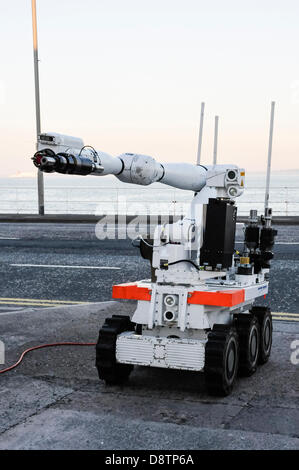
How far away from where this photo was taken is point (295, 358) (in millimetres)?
6645

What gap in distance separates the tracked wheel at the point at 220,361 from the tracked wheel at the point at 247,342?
361mm

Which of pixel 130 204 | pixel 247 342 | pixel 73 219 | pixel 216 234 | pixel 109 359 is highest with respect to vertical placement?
pixel 216 234

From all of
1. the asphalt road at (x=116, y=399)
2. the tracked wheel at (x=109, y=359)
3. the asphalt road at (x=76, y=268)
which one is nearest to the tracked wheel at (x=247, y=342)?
the asphalt road at (x=116, y=399)

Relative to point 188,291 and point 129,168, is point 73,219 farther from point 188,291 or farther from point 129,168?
point 188,291

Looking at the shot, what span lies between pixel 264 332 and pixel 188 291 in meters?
1.37

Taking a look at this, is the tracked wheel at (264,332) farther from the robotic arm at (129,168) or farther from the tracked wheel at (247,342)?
the robotic arm at (129,168)

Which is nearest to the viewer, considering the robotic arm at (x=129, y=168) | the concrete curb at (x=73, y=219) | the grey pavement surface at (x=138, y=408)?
the grey pavement surface at (x=138, y=408)

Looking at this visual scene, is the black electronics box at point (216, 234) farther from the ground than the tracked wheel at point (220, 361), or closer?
farther from the ground

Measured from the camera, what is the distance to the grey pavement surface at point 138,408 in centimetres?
445

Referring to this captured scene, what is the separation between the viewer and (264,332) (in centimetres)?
650

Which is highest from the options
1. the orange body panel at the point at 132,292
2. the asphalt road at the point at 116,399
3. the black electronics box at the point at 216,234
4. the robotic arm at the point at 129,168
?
the robotic arm at the point at 129,168

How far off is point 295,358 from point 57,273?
6.78 metres

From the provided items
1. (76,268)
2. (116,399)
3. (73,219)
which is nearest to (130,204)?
(73,219)

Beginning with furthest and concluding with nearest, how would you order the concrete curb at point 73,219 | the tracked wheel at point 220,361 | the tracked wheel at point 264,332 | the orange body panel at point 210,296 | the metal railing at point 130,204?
the metal railing at point 130,204
the concrete curb at point 73,219
the tracked wheel at point 264,332
the orange body panel at point 210,296
the tracked wheel at point 220,361
